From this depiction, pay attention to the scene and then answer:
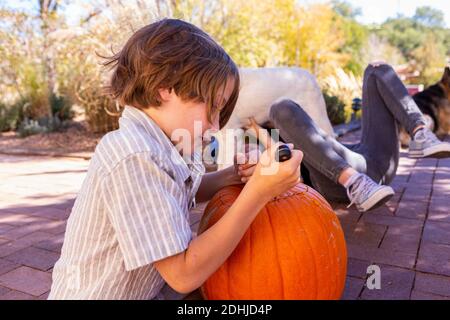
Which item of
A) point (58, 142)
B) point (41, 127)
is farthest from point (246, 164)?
point (41, 127)

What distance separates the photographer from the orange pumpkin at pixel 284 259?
4.00 ft

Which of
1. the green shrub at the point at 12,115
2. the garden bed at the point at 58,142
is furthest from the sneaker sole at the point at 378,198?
the green shrub at the point at 12,115

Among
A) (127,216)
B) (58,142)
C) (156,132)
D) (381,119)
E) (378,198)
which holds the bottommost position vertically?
(58,142)

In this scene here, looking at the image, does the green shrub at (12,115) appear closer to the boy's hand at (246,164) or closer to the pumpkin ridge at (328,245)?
the boy's hand at (246,164)

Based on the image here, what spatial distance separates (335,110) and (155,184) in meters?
7.28

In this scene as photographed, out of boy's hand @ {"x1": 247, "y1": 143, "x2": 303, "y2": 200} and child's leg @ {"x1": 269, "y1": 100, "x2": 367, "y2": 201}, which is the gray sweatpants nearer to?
child's leg @ {"x1": 269, "y1": 100, "x2": 367, "y2": 201}

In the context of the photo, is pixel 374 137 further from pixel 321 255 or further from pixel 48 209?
pixel 48 209

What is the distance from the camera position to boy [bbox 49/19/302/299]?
0.94 m

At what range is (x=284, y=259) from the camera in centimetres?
122

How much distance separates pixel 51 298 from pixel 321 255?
0.82 m

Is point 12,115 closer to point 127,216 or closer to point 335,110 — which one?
point 335,110

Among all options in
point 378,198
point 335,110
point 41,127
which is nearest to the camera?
point 378,198
